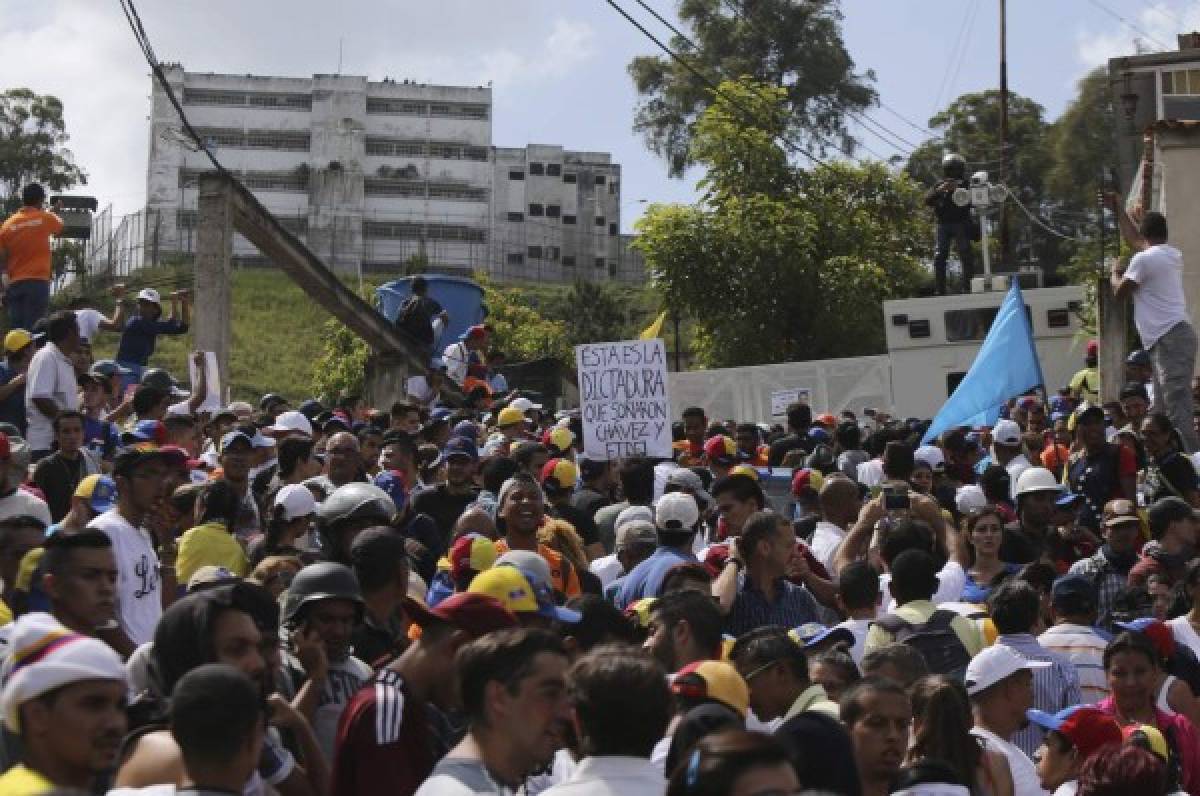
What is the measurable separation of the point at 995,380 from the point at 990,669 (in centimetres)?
990

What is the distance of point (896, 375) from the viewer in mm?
31359

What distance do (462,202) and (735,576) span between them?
10407 centimetres

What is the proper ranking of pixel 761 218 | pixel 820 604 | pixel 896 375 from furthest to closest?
pixel 761 218 < pixel 896 375 < pixel 820 604

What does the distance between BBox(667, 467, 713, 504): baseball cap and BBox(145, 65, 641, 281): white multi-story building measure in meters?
95.1

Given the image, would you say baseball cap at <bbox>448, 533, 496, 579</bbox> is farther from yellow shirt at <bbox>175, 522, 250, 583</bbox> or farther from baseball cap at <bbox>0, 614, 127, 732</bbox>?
baseball cap at <bbox>0, 614, 127, 732</bbox>

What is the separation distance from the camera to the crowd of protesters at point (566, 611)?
5.26 meters

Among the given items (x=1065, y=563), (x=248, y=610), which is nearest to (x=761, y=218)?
(x=1065, y=563)

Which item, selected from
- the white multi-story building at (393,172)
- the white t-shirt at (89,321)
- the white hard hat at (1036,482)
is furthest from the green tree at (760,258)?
the white multi-story building at (393,172)

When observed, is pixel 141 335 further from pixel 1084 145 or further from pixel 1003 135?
pixel 1084 145

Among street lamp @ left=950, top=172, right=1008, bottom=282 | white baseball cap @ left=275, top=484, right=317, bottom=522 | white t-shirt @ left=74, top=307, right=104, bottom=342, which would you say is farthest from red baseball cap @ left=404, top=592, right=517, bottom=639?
street lamp @ left=950, top=172, right=1008, bottom=282

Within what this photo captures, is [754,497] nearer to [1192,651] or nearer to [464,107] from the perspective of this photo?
[1192,651]

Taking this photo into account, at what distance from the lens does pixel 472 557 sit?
26.8 ft

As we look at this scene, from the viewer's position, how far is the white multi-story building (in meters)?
109

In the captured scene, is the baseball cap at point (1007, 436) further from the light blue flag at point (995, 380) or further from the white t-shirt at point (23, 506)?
the white t-shirt at point (23, 506)
